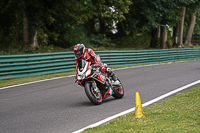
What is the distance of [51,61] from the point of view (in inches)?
657

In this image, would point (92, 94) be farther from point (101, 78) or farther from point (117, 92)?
point (117, 92)

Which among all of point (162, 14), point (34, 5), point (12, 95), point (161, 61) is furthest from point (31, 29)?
point (162, 14)

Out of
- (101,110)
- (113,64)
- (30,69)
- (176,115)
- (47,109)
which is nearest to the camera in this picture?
(176,115)

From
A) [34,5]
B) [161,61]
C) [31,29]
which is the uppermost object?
Result: [34,5]

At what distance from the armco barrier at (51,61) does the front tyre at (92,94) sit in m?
7.49

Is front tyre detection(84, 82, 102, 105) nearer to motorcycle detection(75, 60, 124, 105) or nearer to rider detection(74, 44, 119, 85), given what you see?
motorcycle detection(75, 60, 124, 105)

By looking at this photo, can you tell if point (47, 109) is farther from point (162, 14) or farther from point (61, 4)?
point (162, 14)

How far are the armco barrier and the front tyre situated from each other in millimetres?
7494

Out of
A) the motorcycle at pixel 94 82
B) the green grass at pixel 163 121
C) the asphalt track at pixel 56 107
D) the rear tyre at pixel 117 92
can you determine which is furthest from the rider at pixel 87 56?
the green grass at pixel 163 121

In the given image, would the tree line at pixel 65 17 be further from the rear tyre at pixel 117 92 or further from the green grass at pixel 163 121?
the green grass at pixel 163 121

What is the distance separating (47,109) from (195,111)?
3.52 m

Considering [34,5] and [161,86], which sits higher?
[34,5]

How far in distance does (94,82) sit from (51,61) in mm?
8998

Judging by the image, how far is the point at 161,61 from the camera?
25.6m
